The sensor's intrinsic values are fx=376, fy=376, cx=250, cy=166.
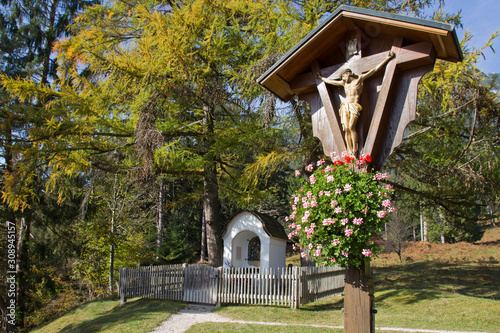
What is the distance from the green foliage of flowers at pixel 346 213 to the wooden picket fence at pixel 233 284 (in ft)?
23.1

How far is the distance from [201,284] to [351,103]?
9.28 meters

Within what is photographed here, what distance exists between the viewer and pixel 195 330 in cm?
807

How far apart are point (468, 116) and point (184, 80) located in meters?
7.41

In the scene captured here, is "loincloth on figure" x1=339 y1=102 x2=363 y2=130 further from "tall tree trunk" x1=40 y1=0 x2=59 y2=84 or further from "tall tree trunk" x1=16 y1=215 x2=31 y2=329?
"tall tree trunk" x1=40 y1=0 x2=59 y2=84

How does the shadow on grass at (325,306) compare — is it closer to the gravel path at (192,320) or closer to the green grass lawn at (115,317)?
the gravel path at (192,320)

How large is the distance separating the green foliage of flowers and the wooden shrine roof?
4.63 feet

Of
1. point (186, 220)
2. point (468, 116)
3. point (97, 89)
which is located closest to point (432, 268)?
point (468, 116)

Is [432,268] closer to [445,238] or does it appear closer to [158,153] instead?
[445,238]

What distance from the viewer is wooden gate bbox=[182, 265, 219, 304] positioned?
11.6 metres

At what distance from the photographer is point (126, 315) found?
10312 mm

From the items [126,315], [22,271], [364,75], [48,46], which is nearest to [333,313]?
[126,315]

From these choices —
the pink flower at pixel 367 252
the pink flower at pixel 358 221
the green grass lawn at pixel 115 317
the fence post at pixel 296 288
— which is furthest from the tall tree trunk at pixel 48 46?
the pink flower at pixel 367 252

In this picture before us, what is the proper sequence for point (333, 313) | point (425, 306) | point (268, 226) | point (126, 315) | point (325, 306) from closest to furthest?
point (425, 306), point (333, 313), point (126, 315), point (325, 306), point (268, 226)

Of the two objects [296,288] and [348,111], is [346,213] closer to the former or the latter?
[348,111]
